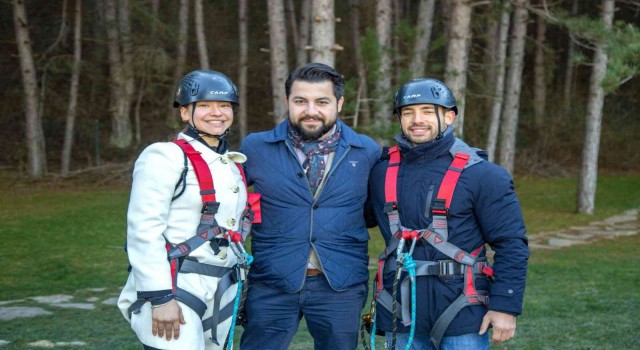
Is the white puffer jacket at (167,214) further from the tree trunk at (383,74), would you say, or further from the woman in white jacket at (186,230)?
the tree trunk at (383,74)

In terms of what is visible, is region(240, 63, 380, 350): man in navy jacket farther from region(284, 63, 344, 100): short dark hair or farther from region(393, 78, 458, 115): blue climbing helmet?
region(393, 78, 458, 115): blue climbing helmet

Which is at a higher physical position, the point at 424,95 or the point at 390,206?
the point at 424,95

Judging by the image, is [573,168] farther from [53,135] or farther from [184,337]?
[184,337]

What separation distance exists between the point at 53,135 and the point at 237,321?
23.8 m

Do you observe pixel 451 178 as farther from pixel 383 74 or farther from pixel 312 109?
pixel 383 74

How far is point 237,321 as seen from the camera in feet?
15.3

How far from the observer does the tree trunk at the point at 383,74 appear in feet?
49.2

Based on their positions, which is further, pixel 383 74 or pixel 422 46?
pixel 422 46

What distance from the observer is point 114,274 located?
11664mm

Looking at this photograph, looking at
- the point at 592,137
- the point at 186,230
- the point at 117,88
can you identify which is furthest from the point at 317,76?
the point at 117,88

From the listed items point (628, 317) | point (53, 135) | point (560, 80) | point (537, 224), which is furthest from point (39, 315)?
point (560, 80)

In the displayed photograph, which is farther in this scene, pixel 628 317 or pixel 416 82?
pixel 628 317

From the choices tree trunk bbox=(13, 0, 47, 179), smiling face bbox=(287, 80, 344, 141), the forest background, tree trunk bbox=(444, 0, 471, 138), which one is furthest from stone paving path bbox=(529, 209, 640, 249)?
tree trunk bbox=(13, 0, 47, 179)

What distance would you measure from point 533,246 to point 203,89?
11727mm
